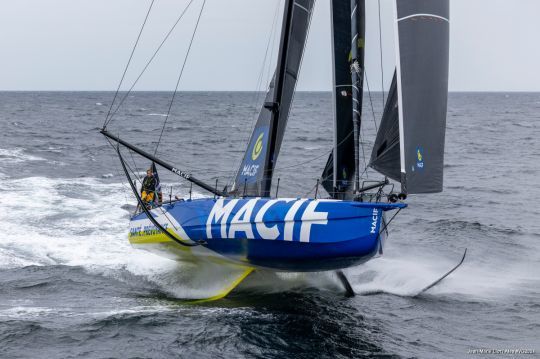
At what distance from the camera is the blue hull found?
10.6 metres

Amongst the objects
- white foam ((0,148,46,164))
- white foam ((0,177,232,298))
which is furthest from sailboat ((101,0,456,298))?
white foam ((0,148,46,164))

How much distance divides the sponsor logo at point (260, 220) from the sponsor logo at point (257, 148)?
1.45 meters

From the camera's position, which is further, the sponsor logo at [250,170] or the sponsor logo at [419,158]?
the sponsor logo at [250,170]

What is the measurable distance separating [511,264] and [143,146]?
26.8 metres

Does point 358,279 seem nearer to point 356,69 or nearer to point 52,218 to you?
point 356,69

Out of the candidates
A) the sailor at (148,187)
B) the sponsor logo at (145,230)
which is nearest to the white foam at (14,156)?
the sailor at (148,187)

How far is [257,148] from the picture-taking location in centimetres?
1356

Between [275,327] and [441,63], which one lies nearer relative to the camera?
[441,63]

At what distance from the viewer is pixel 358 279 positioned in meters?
14.4

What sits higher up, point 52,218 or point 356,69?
point 356,69

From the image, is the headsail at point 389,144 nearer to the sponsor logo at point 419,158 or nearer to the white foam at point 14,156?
the sponsor logo at point 419,158

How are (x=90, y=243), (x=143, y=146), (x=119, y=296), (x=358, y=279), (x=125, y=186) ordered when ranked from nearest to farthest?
(x=119, y=296) < (x=358, y=279) < (x=90, y=243) < (x=125, y=186) < (x=143, y=146)

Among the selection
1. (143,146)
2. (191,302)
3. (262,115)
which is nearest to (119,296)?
(191,302)

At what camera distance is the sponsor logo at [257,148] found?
13.4 m
